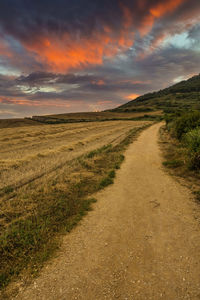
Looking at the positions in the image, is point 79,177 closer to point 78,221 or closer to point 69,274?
point 78,221

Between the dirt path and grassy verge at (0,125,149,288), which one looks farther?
grassy verge at (0,125,149,288)

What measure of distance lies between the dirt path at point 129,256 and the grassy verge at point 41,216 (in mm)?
439

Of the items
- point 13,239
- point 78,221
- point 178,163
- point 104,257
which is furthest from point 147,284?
point 178,163

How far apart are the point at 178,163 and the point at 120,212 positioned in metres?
7.77

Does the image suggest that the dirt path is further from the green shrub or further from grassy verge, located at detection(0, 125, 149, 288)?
the green shrub

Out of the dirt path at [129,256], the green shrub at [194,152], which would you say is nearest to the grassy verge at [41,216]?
the dirt path at [129,256]

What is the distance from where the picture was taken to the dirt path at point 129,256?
3.17 meters

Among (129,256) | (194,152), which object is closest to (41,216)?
(129,256)

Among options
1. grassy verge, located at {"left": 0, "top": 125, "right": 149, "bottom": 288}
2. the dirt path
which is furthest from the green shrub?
grassy verge, located at {"left": 0, "top": 125, "right": 149, "bottom": 288}

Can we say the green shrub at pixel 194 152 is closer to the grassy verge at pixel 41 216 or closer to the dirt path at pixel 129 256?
the dirt path at pixel 129 256

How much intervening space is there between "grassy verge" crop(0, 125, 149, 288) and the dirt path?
44 cm

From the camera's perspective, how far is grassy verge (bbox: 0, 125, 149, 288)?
152 inches

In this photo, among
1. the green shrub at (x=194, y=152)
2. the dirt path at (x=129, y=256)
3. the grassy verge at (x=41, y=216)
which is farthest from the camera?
the green shrub at (x=194, y=152)

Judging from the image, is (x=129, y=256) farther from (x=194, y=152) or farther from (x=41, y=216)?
(x=194, y=152)
